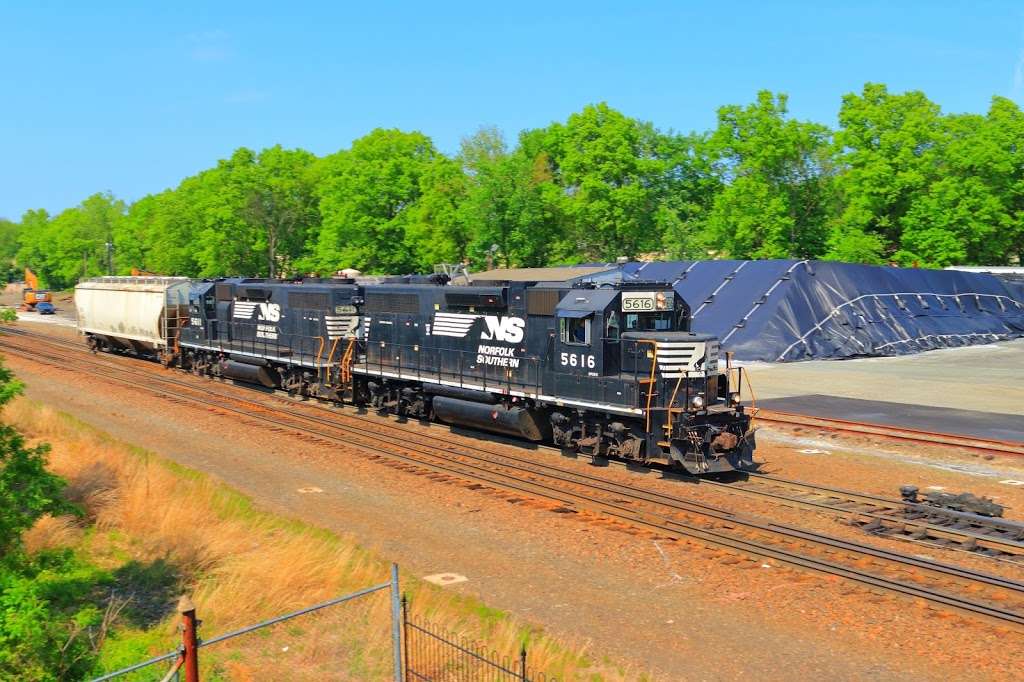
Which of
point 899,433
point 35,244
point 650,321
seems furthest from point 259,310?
point 35,244

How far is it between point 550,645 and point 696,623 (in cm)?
222

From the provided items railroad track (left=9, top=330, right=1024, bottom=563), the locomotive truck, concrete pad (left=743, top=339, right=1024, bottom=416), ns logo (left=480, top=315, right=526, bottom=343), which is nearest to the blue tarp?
concrete pad (left=743, top=339, right=1024, bottom=416)

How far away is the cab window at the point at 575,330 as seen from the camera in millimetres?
19141

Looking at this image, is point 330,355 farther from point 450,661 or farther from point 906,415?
point 450,661

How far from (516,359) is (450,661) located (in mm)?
12302

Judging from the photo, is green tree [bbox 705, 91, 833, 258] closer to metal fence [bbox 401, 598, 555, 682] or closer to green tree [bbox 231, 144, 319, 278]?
green tree [bbox 231, 144, 319, 278]

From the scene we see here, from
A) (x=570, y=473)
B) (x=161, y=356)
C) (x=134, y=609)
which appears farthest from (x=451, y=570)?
(x=161, y=356)

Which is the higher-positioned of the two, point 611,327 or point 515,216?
point 515,216

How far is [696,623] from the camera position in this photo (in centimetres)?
1095

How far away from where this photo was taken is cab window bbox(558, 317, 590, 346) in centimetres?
1914

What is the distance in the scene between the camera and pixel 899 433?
76.7ft

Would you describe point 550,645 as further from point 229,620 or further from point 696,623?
point 229,620

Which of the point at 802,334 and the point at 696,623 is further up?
the point at 802,334

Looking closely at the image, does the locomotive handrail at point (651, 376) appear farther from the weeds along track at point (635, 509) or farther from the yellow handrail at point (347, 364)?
the yellow handrail at point (347, 364)
